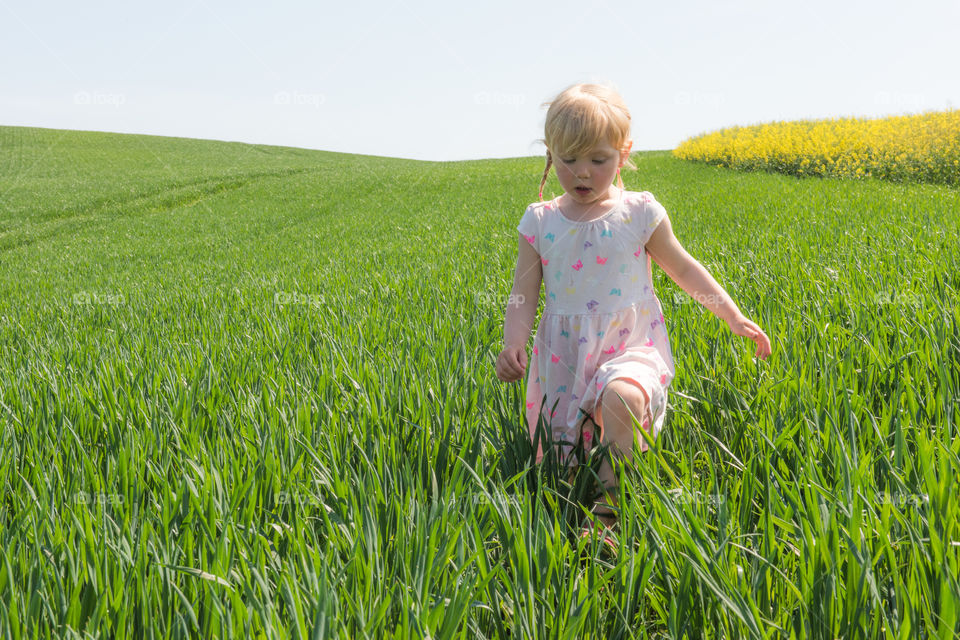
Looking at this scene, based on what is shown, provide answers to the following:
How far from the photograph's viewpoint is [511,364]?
1.74m

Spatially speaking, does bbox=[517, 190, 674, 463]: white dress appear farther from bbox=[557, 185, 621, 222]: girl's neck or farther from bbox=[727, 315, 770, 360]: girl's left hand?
bbox=[727, 315, 770, 360]: girl's left hand

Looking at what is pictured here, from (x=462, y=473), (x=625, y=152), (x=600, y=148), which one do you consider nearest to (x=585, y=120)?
(x=600, y=148)

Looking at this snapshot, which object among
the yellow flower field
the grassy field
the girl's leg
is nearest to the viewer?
the grassy field

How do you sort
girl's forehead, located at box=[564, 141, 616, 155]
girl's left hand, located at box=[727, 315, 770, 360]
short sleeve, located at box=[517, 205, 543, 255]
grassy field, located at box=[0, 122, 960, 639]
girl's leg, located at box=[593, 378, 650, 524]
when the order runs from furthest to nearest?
short sleeve, located at box=[517, 205, 543, 255] → girl's left hand, located at box=[727, 315, 770, 360] → girl's forehead, located at box=[564, 141, 616, 155] → girl's leg, located at box=[593, 378, 650, 524] → grassy field, located at box=[0, 122, 960, 639]

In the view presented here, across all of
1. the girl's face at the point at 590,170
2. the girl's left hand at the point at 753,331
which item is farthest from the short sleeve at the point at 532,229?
the girl's left hand at the point at 753,331

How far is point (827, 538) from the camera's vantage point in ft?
3.28

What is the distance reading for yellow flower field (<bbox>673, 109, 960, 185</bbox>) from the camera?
44.0 feet

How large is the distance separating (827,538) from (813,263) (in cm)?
332

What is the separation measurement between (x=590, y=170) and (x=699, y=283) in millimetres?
453

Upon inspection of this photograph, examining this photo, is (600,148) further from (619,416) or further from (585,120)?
(619,416)

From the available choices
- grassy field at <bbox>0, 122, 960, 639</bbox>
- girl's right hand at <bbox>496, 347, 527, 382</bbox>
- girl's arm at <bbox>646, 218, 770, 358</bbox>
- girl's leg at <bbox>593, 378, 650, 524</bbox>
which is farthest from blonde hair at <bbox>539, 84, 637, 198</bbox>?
grassy field at <bbox>0, 122, 960, 639</bbox>

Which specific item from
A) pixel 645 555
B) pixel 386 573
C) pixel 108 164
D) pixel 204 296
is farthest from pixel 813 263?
pixel 108 164

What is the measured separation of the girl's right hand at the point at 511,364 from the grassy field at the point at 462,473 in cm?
17

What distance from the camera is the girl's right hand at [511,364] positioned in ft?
5.71
